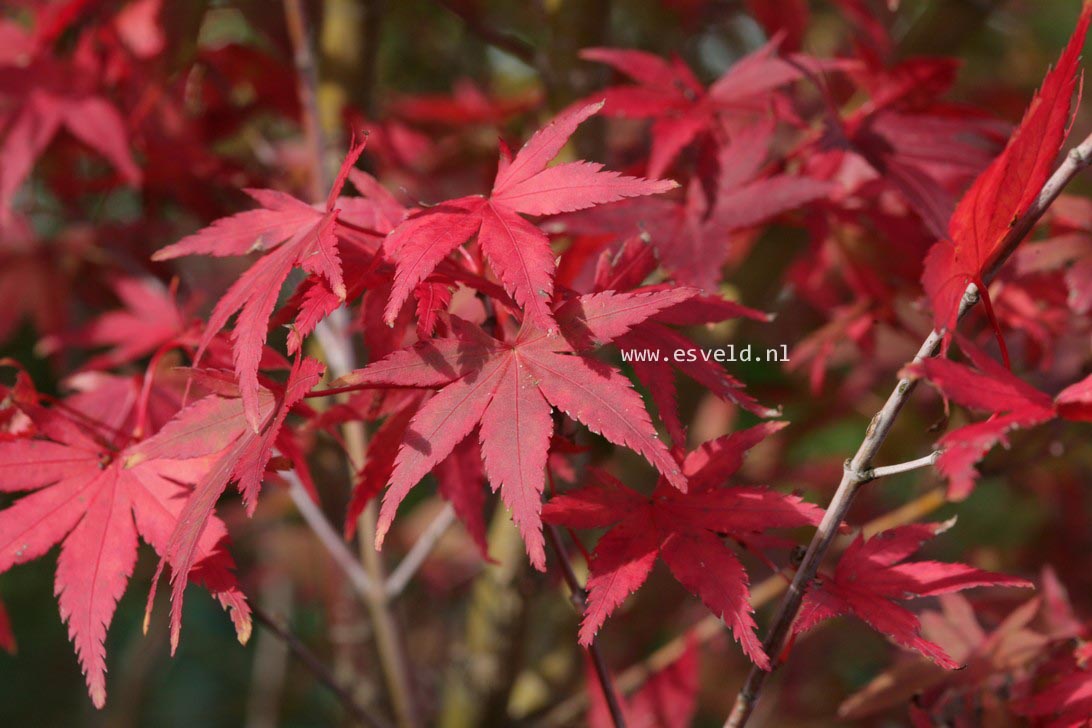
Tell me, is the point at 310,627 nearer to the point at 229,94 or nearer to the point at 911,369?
the point at 229,94

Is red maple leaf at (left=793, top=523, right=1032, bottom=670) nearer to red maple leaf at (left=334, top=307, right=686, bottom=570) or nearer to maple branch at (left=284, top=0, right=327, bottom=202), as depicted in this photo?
red maple leaf at (left=334, top=307, right=686, bottom=570)

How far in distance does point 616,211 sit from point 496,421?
307 millimetres

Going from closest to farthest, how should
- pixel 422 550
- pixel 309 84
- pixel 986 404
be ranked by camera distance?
pixel 986 404 → pixel 422 550 → pixel 309 84

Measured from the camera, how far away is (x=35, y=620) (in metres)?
2.18

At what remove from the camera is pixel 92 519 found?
579mm

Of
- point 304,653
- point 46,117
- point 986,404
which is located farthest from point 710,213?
point 46,117

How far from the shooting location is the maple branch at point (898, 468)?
0.46 meters

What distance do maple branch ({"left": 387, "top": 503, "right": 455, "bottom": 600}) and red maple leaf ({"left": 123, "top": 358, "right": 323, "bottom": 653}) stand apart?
0.30 metres

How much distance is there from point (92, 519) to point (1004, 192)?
558 millimetres

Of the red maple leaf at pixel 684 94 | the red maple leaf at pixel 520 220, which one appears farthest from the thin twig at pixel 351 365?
the red maple leaf at pixel 520 220

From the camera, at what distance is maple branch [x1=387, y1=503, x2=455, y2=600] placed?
34.5 inches

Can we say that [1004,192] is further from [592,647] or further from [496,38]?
[496,38]

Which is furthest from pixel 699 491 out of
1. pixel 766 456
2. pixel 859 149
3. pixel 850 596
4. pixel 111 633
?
pixel 111 633

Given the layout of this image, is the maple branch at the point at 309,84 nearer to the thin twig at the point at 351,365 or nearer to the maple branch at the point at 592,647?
the thin twig at the point at 351,365
